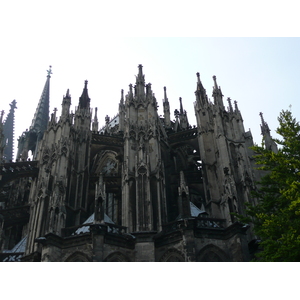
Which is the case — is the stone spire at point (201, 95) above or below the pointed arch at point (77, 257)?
above

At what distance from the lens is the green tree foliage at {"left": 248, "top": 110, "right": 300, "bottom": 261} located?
557 inches

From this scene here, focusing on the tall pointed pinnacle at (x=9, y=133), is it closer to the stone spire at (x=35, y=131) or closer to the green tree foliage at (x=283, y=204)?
the stone spire at (x=35, y=131)

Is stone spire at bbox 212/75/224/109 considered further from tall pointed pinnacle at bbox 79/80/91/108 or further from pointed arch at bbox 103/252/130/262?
pointed arch at bbox 103/252/130/262

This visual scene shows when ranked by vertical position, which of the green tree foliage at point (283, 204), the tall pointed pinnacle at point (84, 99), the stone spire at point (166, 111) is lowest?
the green tree foliage at point (283, 204)

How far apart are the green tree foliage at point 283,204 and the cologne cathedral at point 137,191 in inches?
294

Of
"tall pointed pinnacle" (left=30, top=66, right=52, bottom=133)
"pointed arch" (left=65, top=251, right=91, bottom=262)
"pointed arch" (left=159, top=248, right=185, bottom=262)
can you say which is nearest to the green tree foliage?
"pointed arch" (left=159, top=248, right=185, bottom=262)

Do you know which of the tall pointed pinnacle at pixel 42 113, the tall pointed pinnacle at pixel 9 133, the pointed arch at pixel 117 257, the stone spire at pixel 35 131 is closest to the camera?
the pointed arch at pixel 117 257

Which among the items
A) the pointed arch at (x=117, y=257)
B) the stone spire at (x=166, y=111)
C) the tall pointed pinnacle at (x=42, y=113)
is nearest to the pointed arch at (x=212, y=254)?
the pointed arch at (x=117, y=257)

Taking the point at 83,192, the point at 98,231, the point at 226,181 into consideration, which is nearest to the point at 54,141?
the point at 83,192

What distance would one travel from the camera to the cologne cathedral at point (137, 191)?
24750 millimetres

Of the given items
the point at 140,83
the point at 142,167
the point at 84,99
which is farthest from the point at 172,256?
the point at 84,99

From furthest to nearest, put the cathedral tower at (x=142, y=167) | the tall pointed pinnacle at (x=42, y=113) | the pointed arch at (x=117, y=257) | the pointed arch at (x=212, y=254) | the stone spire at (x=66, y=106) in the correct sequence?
the tall pointed pinnacle at (x=42, y=113)
the stone spire at (x=66, y=106)
the cathedral tower at (x=142, y=167)
the pointed arch at (x=212, y=254)
the pointed arch at (x=117, y=257)

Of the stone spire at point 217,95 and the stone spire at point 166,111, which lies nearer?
the stone spire at point 217,95

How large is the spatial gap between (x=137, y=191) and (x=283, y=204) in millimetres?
12586
